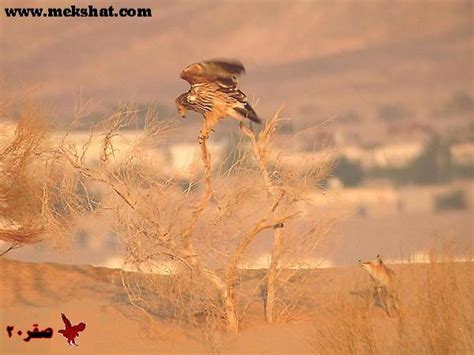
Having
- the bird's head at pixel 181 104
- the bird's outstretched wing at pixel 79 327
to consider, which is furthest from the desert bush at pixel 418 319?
the bird's outstretched wing at pixel 79 327

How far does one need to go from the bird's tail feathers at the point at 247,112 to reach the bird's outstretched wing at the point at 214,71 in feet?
2.00

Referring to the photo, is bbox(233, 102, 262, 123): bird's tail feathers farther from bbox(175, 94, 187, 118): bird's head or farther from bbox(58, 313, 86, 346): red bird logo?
bbox(58, 313, 86, 346): red bird logo

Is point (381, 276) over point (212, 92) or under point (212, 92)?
under

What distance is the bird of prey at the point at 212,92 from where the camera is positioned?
467 inches

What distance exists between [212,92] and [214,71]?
12.5 inches

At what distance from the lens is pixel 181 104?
12.3 metres

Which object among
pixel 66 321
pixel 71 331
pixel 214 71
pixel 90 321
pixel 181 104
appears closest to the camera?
pixel 214 71

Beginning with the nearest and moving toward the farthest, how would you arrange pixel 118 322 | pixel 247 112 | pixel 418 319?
pixel 418 319 → pixel 247 112 → pixel 118 322

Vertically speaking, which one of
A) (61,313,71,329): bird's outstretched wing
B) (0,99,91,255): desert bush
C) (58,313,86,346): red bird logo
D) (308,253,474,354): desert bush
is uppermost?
(0,99,91,255): desert bush

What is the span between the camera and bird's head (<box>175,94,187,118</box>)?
481 inches

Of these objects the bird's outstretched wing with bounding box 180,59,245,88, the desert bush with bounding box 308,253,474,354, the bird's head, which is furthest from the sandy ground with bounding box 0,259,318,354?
the desert bush with bounding box 308,253,474,354

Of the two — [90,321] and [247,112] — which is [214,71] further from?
[90,321]

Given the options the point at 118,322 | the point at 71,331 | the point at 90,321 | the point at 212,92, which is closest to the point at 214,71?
the point at 212,92

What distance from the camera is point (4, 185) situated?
56.6ft
